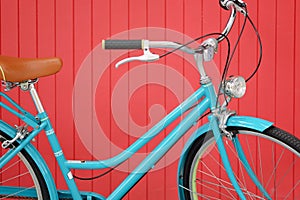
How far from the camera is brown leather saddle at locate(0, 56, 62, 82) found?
2047mm

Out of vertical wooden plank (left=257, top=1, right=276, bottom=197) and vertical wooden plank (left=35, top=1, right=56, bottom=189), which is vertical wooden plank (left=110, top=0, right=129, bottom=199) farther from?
vertical wooden plank (left=257, top=1, right=276, bottom=197)

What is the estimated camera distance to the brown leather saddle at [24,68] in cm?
205

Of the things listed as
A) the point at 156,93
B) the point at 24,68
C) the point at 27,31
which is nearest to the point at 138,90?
the point at 156,93

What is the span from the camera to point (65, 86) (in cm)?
279

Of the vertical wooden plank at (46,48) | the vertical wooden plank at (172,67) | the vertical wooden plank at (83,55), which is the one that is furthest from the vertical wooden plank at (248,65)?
the vertical wooden plank at (46,48)

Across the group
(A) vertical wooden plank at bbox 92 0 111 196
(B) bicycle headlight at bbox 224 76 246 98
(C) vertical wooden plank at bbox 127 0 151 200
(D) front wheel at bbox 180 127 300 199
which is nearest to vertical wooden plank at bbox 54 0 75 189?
(A) vertical wooden plank at bbox 92 0 111 196

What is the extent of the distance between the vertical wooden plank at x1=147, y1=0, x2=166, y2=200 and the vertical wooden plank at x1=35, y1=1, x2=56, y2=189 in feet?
1.67

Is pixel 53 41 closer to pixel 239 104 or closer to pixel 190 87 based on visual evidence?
pixel 190 87

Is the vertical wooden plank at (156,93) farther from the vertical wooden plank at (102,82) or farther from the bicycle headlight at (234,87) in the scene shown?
the bicycle headlight at (234,87)


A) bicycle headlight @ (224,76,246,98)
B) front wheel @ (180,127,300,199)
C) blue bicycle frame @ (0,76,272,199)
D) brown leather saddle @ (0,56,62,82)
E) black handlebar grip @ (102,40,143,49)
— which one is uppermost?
black handlebar grip @ (102,40,143,49)

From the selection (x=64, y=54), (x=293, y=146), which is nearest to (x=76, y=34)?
(x=64, y=54)

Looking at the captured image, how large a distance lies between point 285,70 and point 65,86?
3.75 ft

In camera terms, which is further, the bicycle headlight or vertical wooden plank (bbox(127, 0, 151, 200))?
vertical wooden plank (bbox(127, 0, 151, 200))

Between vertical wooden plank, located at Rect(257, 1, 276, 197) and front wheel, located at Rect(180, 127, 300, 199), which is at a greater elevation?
vertical wooden plank, located at Rect(257, 1, 276, 197)
